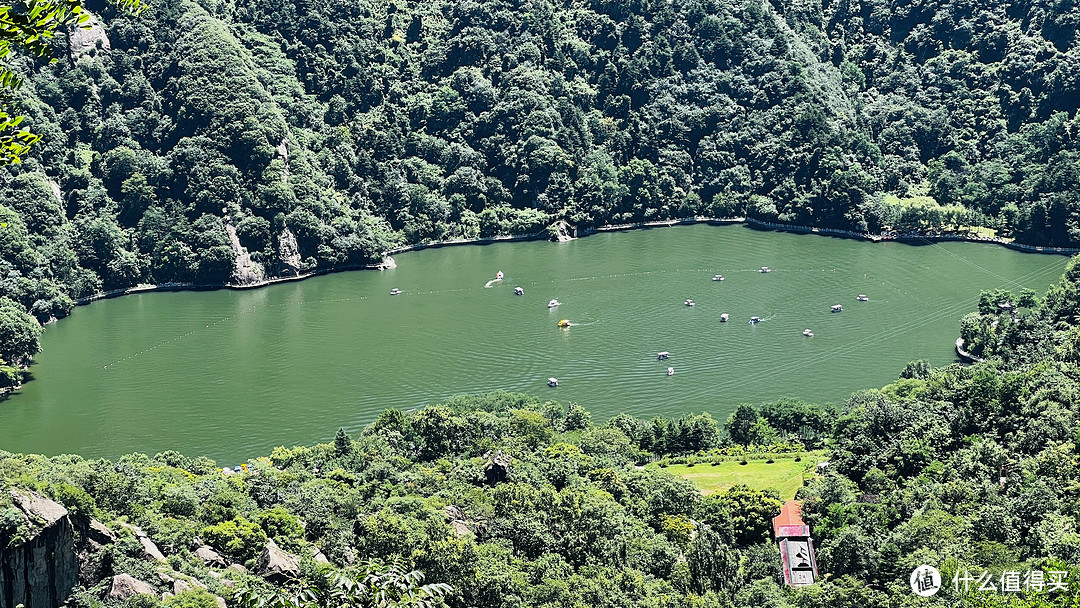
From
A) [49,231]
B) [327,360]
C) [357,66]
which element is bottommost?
[327,360]

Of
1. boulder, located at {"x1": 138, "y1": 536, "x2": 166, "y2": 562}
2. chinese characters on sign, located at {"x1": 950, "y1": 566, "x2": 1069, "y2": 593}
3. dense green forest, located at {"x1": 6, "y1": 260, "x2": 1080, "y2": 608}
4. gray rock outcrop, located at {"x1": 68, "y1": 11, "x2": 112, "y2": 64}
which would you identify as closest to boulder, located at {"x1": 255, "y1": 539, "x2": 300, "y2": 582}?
dense green forest, located at {"x1": 6, "y1": 260, "x2": 1080, "y2": 608}

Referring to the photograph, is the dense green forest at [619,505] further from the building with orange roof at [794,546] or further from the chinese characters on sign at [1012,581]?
the building with orange roof at [794,546]

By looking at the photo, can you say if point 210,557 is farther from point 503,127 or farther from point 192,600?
point 503,127

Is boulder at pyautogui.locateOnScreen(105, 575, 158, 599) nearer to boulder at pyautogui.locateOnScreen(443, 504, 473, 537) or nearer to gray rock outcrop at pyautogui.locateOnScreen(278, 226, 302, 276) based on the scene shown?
boulder at pyautogui.locateOnScreen(443, 504, 473, 537)

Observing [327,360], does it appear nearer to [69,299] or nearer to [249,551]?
[69,299]

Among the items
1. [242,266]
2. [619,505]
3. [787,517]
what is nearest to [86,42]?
[242,266]

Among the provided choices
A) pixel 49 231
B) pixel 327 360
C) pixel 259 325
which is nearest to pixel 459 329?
pixel 327 360

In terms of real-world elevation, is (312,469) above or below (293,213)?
below
